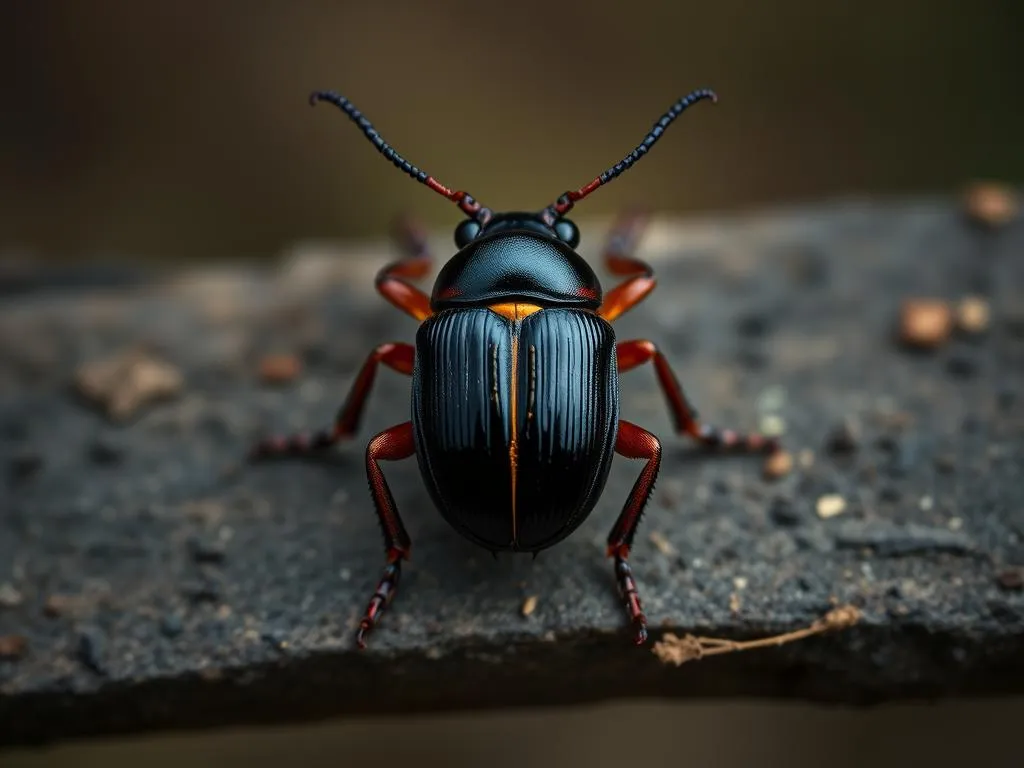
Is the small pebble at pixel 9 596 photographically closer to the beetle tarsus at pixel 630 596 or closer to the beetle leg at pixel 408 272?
the beetle leg at pixel 408 272

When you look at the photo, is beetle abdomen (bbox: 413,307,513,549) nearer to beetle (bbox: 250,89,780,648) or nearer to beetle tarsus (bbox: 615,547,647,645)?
beetle (bbox: 250,89,780,648)

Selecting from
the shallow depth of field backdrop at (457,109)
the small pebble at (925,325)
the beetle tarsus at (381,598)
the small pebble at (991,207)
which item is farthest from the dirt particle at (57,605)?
the small pebble at (991,207)

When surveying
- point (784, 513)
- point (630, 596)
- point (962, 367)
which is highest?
point (962, 367)

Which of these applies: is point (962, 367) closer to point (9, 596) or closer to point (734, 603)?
point (734, 603)

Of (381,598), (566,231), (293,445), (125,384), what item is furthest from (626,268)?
(125,384)

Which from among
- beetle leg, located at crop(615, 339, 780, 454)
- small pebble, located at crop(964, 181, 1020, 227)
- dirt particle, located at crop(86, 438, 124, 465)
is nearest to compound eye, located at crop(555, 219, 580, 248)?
beetle leg, located at crop(615, 339, 780, 454)

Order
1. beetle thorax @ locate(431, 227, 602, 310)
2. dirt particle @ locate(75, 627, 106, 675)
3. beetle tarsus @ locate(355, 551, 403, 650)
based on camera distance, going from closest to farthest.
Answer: beetle thorax @ locate(431, 227, 602, 310), beetle tarsus @ locate(355, 551, 403, 650), dirt particle @ locate(75, 627, 106, 675)
